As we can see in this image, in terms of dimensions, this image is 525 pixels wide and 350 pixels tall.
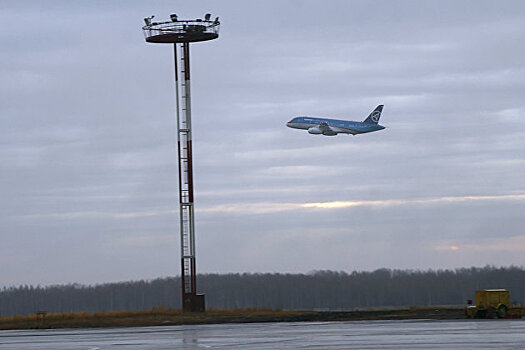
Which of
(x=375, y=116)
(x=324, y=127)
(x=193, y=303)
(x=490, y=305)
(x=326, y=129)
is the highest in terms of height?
(x=375, y=116)

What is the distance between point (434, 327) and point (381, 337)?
29.2ft

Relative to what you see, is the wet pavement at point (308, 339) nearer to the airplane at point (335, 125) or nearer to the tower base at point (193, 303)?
the tower base at point (193, 303)

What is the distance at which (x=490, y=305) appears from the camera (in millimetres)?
72938

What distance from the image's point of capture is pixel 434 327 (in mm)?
55969

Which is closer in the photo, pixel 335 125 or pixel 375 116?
pixel 335 125

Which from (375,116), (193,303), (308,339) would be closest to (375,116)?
(375,116)

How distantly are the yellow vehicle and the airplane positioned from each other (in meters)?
59.0

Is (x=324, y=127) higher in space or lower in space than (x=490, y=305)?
higher

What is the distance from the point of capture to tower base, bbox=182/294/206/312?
3575 inches

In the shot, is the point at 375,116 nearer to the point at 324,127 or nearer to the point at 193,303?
the point at 324,127

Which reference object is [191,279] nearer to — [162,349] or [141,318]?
[141,318]

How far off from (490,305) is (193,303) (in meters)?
28.2

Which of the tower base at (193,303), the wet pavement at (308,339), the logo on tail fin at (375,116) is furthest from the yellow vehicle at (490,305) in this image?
the logo on tail fin at (375,116)

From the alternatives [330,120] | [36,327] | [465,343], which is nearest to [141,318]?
[36,327]
